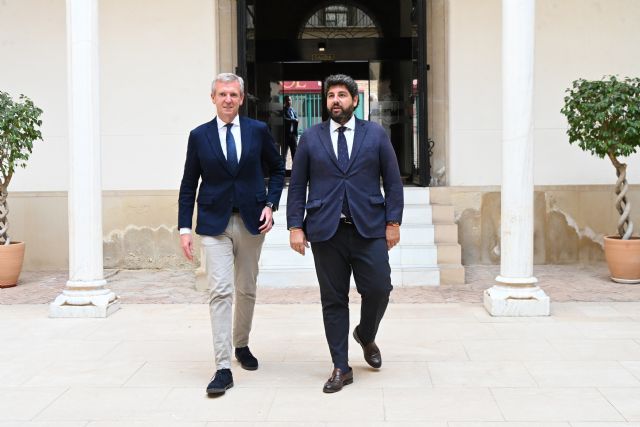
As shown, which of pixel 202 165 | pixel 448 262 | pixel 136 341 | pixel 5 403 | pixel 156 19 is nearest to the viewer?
pixel 5 403

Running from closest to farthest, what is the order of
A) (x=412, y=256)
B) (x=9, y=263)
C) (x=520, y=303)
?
(x=520, y=303)
(x=412, y=256)
(x=9, y=263)

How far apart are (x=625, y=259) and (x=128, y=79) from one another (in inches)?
235

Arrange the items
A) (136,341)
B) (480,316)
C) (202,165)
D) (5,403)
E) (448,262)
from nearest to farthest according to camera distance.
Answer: (5,403)
(202,165)
(136,341)
(480,316)
(448,262)

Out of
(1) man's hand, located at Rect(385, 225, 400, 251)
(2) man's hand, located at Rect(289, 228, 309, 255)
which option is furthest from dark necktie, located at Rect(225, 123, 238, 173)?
(1) man's hand, located at Rect(385, 225, 400, 251)

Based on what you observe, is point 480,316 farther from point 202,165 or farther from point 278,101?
point 278,101

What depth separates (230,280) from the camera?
15.8 feet

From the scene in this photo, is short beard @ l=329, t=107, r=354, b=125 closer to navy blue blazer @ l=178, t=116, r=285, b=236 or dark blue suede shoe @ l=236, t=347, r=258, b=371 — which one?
A: navy blue blazer @ l=178, t=116, r=285, b=236

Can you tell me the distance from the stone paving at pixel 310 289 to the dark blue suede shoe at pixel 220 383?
282cm

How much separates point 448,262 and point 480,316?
1.74m

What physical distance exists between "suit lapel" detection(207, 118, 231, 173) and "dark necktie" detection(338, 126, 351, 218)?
696 millimetres

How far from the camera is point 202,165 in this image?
4.93m

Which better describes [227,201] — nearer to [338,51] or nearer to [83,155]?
[83,155]

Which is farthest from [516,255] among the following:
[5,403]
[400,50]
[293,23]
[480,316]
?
[293,23]

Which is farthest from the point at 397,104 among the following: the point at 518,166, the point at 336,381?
the point at 336,381
